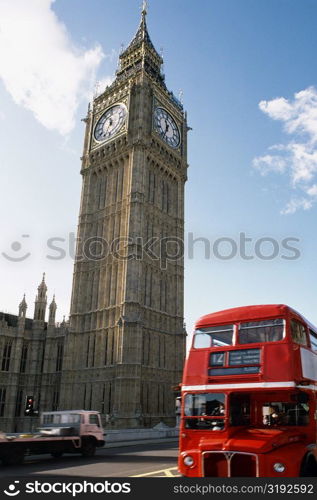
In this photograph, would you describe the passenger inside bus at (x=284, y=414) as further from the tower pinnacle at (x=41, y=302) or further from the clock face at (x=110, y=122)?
the tower pinnacle at (x=41, y=302)

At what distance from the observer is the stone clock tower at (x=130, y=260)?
4603cm

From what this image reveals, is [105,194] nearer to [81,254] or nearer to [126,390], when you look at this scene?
[81,254]

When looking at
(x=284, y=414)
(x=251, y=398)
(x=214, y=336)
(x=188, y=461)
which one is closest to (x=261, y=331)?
(x=214, y=336)

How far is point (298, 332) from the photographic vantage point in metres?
11.2

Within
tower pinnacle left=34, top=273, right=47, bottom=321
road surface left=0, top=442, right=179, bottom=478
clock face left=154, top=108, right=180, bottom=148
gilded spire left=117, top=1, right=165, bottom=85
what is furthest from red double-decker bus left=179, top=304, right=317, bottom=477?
gilded spire left=117, top=1, right=165, bottom=85

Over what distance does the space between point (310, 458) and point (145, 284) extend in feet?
131

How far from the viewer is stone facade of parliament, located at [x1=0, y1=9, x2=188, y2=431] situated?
152 feet

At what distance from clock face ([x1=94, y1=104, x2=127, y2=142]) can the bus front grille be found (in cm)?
5189

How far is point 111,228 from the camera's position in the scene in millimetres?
53312

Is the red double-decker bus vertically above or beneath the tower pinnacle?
beneath

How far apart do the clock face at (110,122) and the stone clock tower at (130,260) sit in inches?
6.8

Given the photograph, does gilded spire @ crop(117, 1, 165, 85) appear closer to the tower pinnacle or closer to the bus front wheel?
the tower pinnacle

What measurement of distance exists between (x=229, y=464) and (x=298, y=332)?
375cm

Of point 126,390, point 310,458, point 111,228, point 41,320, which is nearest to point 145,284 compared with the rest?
point 111,228
